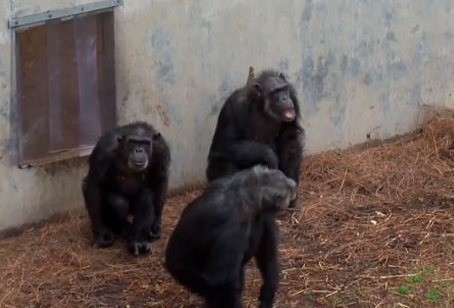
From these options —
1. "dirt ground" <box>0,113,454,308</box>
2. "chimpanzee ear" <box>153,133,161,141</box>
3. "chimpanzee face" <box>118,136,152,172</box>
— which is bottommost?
"dirt ground" <box>0,113,454,308</box>

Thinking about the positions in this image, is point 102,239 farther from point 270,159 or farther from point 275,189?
point 275,189

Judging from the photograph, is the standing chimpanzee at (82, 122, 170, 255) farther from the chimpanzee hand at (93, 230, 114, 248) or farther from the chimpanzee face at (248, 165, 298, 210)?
the chimpanzee face at (248, 165, 298, 210)

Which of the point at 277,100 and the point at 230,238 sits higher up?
the point at 277,100

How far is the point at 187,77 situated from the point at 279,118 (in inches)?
31.0

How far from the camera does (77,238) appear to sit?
7.95 meters

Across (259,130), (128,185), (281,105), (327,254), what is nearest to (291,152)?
(259,130)

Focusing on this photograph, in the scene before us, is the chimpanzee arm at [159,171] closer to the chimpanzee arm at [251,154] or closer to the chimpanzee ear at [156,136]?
the chimpanzee ear at [156,136]

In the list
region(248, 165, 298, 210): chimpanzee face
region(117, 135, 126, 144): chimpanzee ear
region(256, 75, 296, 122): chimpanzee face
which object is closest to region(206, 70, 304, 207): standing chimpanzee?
region(256, 75, 296, 122): chimpanzee face

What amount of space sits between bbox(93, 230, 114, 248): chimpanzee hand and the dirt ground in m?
0.06

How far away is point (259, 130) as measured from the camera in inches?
337

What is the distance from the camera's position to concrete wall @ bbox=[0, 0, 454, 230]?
26.3ft

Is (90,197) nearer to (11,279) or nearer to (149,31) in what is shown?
(11,279)

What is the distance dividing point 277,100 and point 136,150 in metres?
1.33

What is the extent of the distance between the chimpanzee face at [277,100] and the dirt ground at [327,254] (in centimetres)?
75
